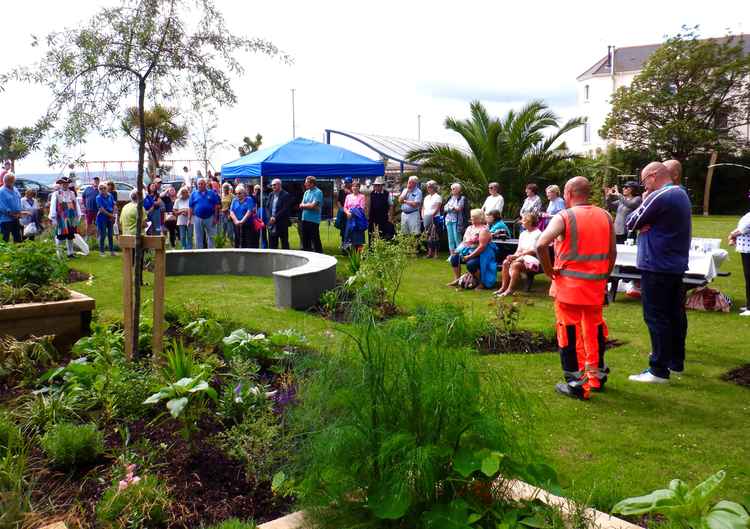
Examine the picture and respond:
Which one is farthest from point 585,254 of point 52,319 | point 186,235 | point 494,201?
point 186,235

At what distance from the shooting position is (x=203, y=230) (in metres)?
16.2

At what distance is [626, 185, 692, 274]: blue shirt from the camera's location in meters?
5.71

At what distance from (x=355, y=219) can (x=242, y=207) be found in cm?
275

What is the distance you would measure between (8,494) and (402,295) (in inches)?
303

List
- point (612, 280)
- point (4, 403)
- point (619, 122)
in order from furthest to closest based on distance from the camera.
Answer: point (619, 122) < point (612, 280) < point (4, 403)

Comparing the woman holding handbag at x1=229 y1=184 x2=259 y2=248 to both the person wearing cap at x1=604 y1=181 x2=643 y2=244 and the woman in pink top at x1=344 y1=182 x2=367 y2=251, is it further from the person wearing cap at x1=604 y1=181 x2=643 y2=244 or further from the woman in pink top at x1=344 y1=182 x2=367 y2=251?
the person wearing cap at x1=604 y1=181 x2=643 y2=244

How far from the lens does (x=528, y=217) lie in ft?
34.9

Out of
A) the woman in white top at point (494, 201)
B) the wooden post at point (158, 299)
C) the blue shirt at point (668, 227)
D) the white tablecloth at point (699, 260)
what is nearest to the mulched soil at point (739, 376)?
the blue shirt at point (668, 227)

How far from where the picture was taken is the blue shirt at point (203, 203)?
15.6 metres

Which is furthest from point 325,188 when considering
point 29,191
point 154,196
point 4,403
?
point 4,403

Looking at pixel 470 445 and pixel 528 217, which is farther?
pixel 528 217

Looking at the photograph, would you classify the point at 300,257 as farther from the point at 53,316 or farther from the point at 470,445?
the point at 470,445

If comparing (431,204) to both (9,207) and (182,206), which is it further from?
(9,207)

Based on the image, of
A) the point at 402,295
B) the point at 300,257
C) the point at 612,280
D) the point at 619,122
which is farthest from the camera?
the point at 619,122
